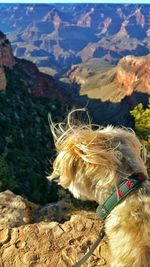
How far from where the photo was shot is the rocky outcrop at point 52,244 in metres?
5.54

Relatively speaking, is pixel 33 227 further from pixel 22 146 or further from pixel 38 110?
pixel 38 110

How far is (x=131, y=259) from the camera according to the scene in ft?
11.2

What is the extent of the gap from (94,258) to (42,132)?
54919mm

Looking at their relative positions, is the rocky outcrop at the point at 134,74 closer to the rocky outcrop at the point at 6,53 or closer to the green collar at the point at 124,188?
the rocky outcrop at the point at 6,53

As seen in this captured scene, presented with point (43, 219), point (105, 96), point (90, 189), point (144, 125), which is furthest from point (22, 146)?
point (105, 96)

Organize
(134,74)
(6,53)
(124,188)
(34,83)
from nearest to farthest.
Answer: (124,188), (6,53), (34,83), (134,74)

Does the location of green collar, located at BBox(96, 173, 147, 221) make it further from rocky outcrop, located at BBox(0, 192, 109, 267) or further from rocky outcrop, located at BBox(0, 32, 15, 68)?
rocky outcrop, located at BBox(0, 32, 15, 68)

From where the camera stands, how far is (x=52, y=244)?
19.5ft

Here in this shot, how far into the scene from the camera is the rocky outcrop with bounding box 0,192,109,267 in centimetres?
554

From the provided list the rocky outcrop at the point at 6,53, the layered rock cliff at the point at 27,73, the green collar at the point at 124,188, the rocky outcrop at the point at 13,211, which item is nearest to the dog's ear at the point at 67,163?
the green collar at the point at 124,188

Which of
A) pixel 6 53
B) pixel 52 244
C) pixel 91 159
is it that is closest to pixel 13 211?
pixel 52 244

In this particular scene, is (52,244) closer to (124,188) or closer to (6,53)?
(124,188)

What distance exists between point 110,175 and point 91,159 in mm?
187

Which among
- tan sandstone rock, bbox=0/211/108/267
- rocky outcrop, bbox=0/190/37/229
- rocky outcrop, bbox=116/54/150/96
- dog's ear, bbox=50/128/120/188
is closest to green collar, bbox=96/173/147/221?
dog's ear, bbox=50/128/120/188
